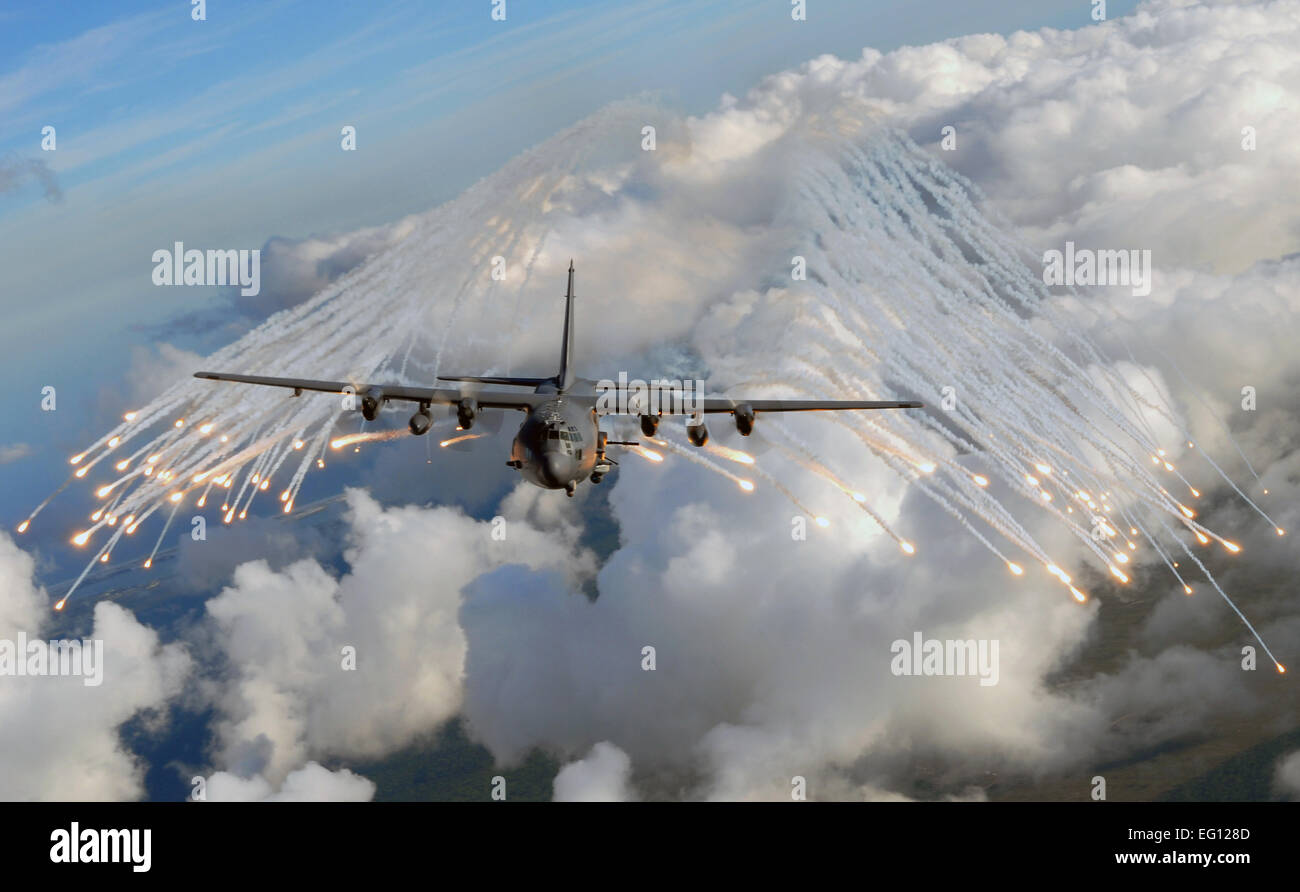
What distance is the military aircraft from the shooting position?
54781 mm

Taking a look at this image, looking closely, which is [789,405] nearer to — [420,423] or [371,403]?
[420,423]

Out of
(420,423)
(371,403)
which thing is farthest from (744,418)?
(371,403)

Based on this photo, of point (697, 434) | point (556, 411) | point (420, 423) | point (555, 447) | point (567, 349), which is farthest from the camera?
point (567, 349)

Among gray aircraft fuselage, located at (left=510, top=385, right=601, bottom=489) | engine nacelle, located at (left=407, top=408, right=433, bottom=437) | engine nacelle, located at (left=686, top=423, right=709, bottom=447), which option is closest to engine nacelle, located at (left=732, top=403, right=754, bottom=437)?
engine nacelle, located at (left=686, top=423, right=709, bottom=447)

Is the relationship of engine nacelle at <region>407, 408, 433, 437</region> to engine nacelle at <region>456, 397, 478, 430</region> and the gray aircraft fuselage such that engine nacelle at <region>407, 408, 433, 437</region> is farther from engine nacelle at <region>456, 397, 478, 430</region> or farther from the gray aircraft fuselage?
the gray aircraft fuselage

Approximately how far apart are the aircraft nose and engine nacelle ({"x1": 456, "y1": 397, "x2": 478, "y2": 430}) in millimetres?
7885

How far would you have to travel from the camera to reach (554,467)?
5394 centimetres

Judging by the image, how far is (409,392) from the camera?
60.9 meters

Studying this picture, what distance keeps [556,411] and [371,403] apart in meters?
A: 13.4

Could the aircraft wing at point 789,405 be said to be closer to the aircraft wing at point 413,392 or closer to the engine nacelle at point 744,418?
the engine nacelle at point 744,418

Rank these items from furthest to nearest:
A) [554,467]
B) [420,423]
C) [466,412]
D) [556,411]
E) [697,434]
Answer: [697,434] < [466,412] < [420,423] < [556,411] < [554,467]
